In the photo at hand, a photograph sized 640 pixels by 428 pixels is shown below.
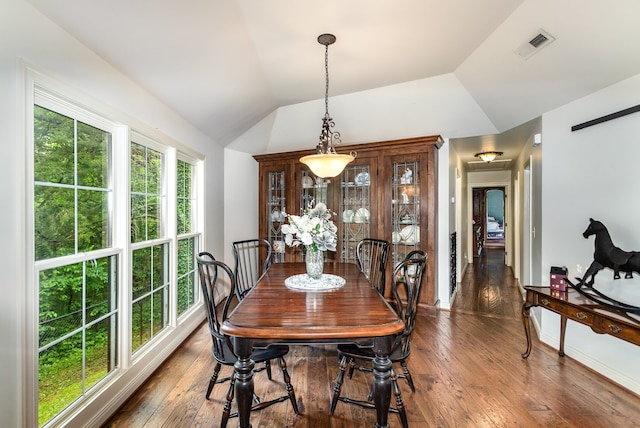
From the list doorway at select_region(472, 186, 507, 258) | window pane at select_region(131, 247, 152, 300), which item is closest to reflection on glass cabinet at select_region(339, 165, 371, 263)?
window pane at select_region(131, 247, 152, 300)

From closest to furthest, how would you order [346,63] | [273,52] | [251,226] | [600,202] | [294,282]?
[294,282], [600,202], [273,52], [346,63], [251,226]

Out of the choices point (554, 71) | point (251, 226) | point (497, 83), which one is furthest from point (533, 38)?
point (251, 226)

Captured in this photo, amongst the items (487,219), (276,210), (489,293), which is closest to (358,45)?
(276,210)

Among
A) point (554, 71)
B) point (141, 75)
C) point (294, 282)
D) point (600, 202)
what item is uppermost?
point (554, 71)

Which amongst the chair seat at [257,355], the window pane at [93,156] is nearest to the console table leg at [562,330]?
the chair seat at [257,355]

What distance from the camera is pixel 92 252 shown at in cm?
186

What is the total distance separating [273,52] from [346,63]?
0.74 meters

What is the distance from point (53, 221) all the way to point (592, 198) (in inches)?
155

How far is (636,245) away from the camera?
218 cm

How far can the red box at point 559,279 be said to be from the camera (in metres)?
2.48

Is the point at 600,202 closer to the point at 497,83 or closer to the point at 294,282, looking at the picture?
the point at 497,83

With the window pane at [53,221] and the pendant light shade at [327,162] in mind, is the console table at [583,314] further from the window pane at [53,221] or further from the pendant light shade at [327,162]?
the window pane at [53,221]

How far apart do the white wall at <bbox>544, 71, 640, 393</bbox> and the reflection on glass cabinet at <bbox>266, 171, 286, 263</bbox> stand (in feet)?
10.5

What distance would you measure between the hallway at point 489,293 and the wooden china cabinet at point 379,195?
0.83m
